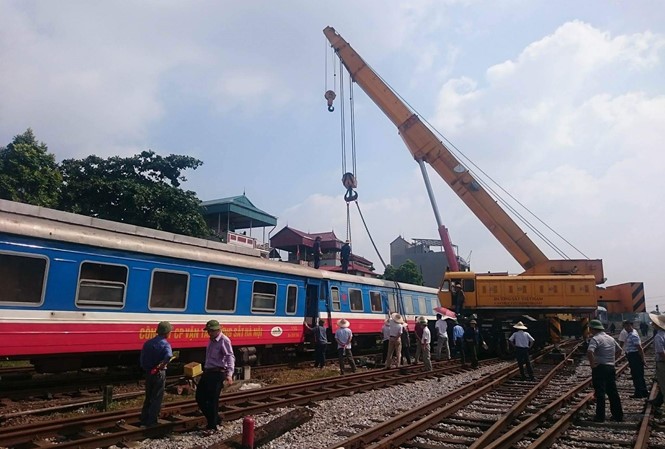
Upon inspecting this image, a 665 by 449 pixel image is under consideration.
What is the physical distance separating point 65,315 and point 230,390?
3.27 meters

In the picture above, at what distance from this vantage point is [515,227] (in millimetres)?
18016

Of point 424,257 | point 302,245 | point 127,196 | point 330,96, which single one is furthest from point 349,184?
point 424,257

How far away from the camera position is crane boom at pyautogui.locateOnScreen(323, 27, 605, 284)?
58.8 ft

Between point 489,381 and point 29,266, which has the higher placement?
point 29,266

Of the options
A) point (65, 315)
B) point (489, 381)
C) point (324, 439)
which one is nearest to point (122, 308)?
point (65, 315)

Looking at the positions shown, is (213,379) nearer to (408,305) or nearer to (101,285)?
(101,285)

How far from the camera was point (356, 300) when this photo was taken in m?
17.1

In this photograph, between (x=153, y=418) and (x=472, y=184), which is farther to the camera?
(x=472, y=184)

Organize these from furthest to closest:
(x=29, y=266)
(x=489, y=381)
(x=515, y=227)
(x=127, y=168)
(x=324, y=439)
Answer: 1. (x=127, y=168)
2. (x=515, y=227)
3. (x=489, y=381)
4. (x=29, y=266)
5. (x=324, y=439)

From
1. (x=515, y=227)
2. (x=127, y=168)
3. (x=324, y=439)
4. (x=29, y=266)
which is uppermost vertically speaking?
(x=127, y=168)

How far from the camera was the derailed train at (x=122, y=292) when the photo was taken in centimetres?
771

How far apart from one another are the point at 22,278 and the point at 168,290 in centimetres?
283

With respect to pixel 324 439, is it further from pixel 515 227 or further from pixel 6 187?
pixel 6 187

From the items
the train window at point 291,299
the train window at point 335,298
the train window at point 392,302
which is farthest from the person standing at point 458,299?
the train window at point 291,299
